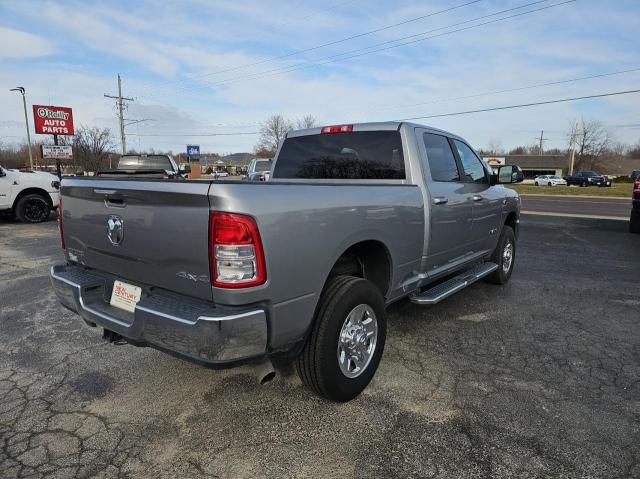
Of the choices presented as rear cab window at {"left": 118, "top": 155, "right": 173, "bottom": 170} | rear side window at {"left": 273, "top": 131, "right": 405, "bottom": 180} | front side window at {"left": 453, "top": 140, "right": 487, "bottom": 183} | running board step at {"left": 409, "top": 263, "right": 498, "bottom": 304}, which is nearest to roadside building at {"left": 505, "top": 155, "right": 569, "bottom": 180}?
rear cab window at {"left": 118, "top": 155, "right": 173, "bottom": 170}

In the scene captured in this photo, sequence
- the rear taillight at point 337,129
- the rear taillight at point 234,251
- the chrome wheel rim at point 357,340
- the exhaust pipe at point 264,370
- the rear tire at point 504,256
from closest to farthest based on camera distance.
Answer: the rear taillight at point 234,251, the exhaust pipe at point 264,370, the chrome wheel rim at point 357,340, the rear taillight at point 337,129, the rear tire at point 504,256

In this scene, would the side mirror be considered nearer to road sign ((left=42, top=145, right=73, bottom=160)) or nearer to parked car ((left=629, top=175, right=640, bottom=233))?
parked car ((left=629, top=175, right=640, bottom=233))

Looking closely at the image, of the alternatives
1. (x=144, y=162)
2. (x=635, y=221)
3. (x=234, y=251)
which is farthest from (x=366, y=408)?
(x=144, y=162)

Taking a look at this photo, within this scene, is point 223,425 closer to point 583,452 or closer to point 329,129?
point 583,452

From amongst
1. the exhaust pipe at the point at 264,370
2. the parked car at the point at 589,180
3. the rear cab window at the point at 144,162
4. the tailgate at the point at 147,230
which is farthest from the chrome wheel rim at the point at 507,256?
the parked car at the point at 589,180

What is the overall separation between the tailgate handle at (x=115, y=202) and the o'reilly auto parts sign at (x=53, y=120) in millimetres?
25517

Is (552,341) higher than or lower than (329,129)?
lower

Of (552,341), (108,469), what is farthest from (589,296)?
(108,469)

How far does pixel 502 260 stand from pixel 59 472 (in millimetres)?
5159

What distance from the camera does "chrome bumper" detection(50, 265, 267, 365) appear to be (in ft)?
7.02

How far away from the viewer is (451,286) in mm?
4137

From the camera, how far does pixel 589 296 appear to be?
537cm

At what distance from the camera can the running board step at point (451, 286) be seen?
12.3 feet

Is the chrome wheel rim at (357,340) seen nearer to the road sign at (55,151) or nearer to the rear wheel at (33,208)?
the rear wheel at (33,208)
